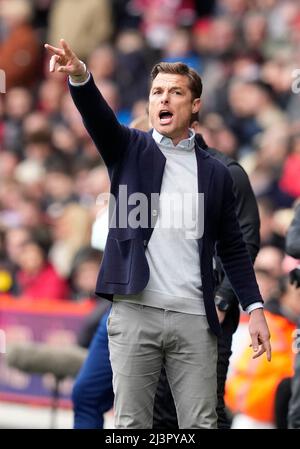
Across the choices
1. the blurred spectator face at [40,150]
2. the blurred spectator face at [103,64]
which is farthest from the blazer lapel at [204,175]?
the blurred spectator face at [103,64]

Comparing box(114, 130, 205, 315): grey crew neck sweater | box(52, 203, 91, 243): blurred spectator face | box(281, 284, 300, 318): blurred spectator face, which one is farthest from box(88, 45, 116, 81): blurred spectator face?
box(114, 130, 205, 315): grey crew neck sweater

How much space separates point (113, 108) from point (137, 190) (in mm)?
9437

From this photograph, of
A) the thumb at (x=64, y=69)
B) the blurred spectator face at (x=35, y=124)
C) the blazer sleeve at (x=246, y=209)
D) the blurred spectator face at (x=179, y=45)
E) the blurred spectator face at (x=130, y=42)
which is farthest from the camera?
the blurred spectator face at (x=130, y=42)

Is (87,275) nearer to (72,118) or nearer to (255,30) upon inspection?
(255,30)

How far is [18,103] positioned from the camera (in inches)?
637

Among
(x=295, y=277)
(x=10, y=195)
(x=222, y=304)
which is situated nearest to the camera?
(x=222, y=304)

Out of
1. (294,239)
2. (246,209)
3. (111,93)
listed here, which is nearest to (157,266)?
(246,209)

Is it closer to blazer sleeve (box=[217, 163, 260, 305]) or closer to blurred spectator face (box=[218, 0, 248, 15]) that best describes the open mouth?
blazer sleeve (box=[217, 163, 260, 305])

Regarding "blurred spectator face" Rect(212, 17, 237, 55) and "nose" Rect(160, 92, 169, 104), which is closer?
"nose" Rect(160, 92, 169, 104)

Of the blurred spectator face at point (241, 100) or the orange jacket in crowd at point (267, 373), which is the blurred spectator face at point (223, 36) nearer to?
the blurred spectator face at point (241, 100)

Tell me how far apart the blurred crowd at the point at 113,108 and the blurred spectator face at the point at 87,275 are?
0.04ft

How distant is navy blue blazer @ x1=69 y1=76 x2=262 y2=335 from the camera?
5.29 meters

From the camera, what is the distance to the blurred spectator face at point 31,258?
39.7ft

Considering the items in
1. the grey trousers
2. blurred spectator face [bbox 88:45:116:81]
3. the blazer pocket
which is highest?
blurred spectator face [bbox 88:45:116:81]
